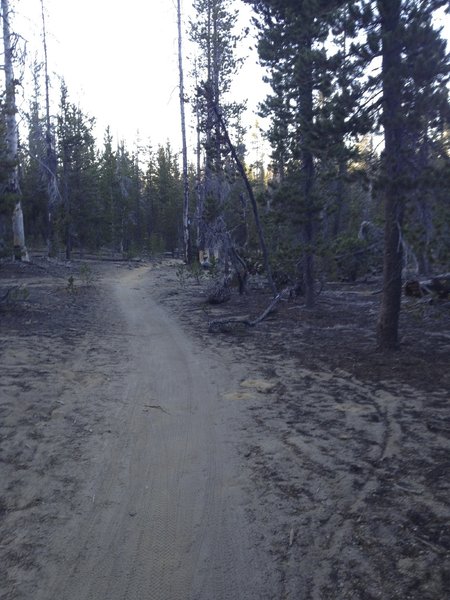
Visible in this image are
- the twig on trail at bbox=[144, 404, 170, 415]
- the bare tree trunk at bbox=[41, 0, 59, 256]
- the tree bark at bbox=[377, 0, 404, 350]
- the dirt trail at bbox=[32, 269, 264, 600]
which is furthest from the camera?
the bare tree trunk at bbox=[41, 0, 59, 256]

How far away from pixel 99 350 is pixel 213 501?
5.91 m

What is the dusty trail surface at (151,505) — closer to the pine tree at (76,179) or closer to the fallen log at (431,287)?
the fallen log at (431,287)

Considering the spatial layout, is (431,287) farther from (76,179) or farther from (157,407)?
(76,179)

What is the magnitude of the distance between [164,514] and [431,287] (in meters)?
10.7

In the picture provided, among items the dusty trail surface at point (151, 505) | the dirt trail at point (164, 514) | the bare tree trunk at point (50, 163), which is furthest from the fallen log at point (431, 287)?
the bare tree trunk at point (50, 163)

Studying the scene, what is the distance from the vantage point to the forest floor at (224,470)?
3.22 m

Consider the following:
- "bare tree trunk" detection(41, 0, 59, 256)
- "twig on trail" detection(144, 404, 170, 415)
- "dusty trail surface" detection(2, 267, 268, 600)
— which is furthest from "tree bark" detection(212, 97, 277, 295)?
"bare tree trunk" detection(41, 0, 59, 256)

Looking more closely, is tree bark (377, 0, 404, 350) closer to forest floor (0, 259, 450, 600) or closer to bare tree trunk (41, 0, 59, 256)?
forest floor (0, 259, 450, 600)

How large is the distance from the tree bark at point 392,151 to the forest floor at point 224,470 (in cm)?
140

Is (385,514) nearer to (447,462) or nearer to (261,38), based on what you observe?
(447,462)

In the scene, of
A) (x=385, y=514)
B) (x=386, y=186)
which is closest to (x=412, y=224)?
(x=386, y=186)

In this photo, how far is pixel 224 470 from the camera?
186 inches

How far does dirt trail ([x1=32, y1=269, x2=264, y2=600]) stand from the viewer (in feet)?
10.4

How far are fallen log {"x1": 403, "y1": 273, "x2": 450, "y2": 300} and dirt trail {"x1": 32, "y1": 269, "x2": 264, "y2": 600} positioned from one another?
23.6ft
